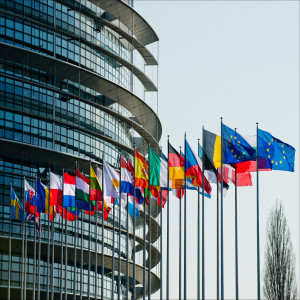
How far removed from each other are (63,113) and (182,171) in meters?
30.3

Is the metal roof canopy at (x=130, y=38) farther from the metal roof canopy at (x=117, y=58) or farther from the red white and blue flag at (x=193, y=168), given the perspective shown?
the red white and blue flag at (x=193, y=168)

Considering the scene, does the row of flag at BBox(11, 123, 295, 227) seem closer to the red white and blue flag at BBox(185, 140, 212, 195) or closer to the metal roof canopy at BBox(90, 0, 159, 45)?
the red white and blue flag at BBox(185, 140, 212, 195)

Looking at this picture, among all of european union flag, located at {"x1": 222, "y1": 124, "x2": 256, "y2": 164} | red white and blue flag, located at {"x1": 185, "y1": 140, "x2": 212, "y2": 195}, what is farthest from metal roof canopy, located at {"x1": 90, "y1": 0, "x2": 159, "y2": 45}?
european union flag, located at {"x1": 222, "y1": 124, "x2": 256, "y2": 164}

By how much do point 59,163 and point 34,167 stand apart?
228 cm

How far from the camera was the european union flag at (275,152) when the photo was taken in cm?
4200

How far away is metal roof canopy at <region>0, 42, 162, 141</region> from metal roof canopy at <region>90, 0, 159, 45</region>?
25.2 ft

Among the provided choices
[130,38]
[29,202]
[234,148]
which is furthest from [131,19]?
[234,148]

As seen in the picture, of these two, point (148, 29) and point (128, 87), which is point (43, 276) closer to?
point (128, 87)

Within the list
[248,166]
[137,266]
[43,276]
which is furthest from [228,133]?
[137,266]

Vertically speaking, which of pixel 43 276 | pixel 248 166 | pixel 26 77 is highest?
pixel 26 77

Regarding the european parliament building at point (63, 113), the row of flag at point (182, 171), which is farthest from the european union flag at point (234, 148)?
the european parliament building at point (63, 113)

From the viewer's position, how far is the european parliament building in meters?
70.5

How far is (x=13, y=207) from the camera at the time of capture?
2419 inches

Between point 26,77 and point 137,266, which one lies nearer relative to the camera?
point 26,77
